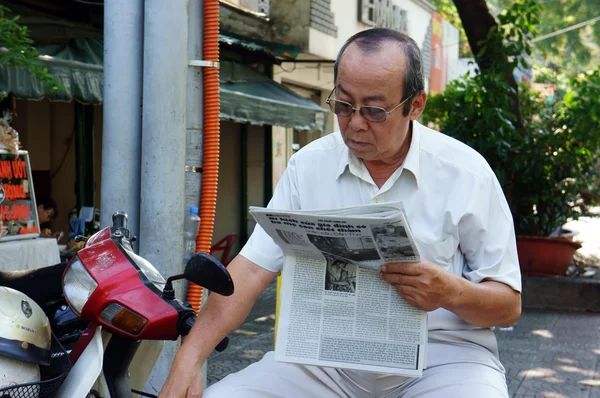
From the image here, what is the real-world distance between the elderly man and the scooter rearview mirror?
7.1 inches

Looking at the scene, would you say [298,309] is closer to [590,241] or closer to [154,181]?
[154,181]

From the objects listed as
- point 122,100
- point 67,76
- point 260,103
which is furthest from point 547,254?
point 122,100

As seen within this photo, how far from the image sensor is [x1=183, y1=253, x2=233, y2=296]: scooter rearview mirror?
230 centimetres

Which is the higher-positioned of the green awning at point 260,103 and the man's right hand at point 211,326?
the green awning at point 260,103

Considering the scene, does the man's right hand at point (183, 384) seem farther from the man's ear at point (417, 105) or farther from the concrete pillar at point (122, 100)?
the concrete pillar at point (122, 100)

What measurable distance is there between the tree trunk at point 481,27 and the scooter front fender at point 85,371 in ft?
25.2

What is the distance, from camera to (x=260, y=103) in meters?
9.27

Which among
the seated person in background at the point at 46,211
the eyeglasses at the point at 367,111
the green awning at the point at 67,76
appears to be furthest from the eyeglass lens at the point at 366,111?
the seated person in background at the point at 46,211

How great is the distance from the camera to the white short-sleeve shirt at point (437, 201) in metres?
2.50

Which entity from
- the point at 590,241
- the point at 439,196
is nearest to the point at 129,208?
the point at 439,196

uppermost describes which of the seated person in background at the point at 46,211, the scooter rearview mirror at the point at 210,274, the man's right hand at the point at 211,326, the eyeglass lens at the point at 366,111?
the eyeglass lens at the point at 366,111

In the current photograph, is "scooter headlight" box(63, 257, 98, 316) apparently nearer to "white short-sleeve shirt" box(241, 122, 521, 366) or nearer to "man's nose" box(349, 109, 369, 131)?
"white short-sleeve shirt" box(241, 122, 521, 366)

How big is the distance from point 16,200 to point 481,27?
628 cm

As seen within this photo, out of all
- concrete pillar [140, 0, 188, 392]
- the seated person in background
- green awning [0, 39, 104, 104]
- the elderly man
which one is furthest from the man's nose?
the seated person in background
